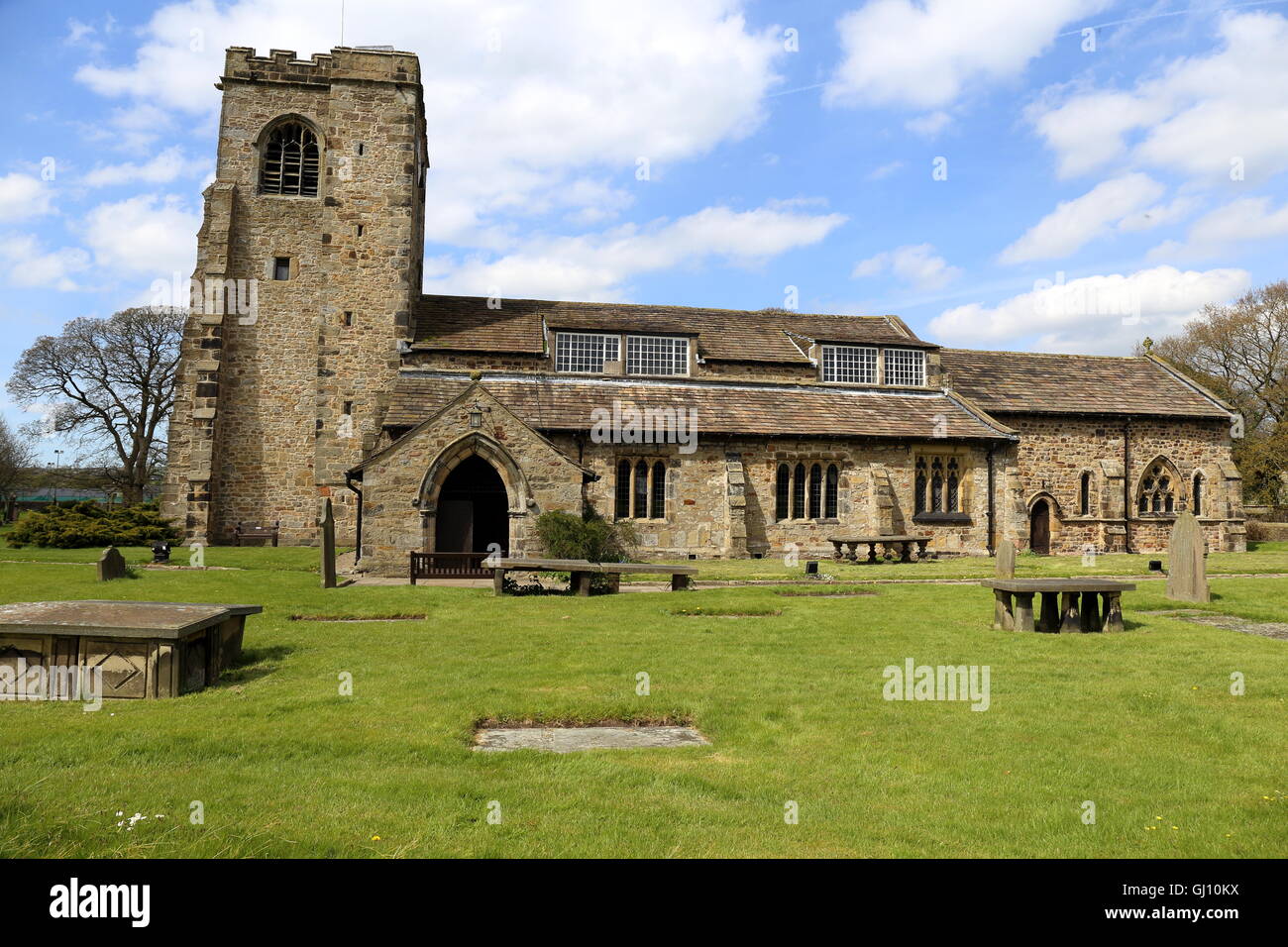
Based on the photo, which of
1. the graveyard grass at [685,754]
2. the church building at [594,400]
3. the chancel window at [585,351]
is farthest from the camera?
the chancel window at [585,351]

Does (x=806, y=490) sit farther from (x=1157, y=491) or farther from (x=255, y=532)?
(x=255, y=532)

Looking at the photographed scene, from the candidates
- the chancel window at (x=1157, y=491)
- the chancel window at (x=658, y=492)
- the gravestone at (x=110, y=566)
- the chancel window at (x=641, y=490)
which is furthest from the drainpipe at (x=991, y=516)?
the gravestone at (x=110, y=566)

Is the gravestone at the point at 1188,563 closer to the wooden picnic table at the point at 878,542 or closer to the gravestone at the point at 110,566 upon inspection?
the wooden picnic table at the point at 878,542

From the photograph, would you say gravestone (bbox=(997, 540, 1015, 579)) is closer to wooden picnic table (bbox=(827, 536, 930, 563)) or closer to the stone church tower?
wooden picnic table (bbox=(827, 536, 930, 563))

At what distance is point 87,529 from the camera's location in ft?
99.3

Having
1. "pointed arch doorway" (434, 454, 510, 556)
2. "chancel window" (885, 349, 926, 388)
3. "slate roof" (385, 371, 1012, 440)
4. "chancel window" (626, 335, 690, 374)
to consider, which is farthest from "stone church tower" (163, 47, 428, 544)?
"chancel window" (885, 349, 926, 388)

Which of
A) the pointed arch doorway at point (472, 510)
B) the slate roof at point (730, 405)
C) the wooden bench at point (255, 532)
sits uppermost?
the slate roof at point (730, 405)

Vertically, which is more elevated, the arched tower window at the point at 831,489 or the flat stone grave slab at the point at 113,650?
the arched tower window at the point at 831,489

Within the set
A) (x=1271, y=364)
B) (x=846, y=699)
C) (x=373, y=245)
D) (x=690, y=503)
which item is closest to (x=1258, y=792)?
(x=846, y=699)

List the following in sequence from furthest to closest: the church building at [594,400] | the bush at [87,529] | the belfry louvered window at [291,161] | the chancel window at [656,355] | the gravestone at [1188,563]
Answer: the belfry louvered window at [291,161]
the chancel window at [656,355]
the bush at [87,529]
the church building at [594,400]
the gravestone at [1188,563]

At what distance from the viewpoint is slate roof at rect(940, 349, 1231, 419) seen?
32781mm

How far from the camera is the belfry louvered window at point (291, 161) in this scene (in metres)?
31.8

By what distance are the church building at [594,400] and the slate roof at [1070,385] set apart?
0.19 meters
